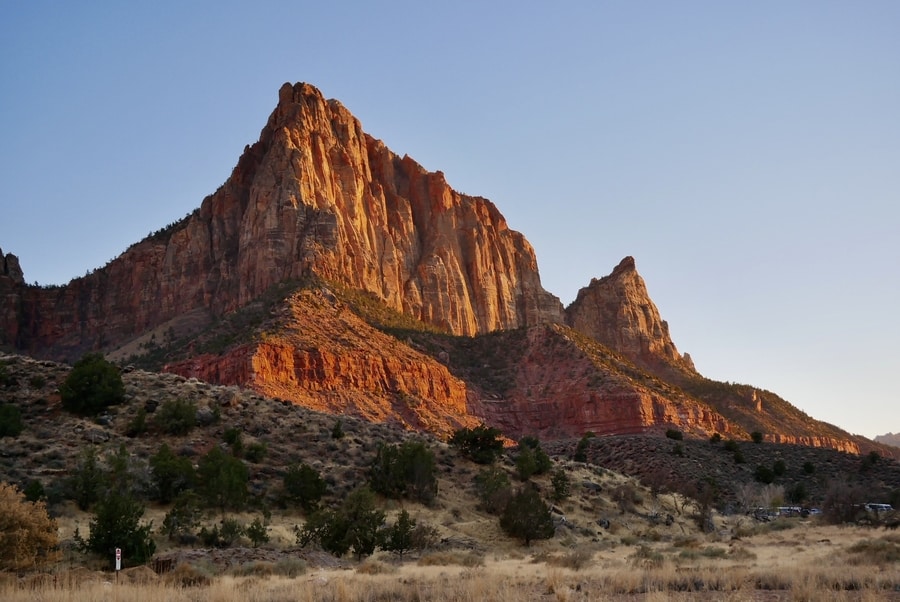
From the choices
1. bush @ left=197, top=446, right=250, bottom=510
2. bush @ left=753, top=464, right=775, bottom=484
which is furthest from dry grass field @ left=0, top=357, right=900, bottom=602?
bush @ left=753, top=464, right=775, bottom=484

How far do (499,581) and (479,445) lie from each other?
32292 millimetres

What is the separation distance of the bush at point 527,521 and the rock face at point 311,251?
7162 centimetres

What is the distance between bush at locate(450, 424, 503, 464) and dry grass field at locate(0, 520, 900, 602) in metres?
22.7

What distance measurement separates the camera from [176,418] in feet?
131

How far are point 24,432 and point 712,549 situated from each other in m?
30.2

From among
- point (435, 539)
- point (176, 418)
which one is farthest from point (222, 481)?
point (176, 418)

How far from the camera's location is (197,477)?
109ft

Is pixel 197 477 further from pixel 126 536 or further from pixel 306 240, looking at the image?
pixel 306 240

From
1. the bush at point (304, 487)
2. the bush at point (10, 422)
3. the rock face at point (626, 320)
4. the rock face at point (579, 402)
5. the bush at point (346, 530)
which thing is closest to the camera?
the bush at point (346, 530)

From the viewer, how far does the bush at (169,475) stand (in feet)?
105

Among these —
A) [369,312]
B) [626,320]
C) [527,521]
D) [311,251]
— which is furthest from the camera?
[626,320]

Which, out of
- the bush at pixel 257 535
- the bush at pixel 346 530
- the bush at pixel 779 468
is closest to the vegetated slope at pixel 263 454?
the bush at pixel 257 535

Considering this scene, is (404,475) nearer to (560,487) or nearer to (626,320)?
(560,487)

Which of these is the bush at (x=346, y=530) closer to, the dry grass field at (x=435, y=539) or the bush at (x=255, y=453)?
the dry grass field at (x=435, y=539)
